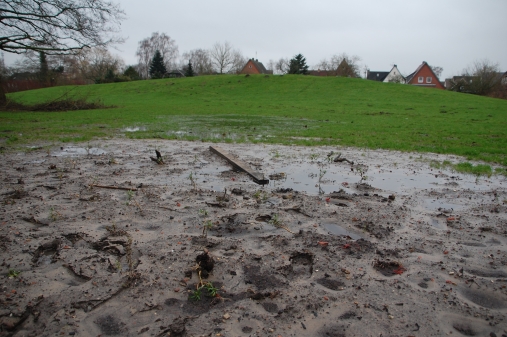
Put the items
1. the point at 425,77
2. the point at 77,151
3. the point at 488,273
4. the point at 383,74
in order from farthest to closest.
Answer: the point at 383,74, the point at 425,77, the point at 77,151, the point at 488,273

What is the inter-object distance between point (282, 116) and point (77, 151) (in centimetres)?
1400

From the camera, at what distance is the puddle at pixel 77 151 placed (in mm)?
7992

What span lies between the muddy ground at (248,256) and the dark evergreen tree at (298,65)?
60.1m

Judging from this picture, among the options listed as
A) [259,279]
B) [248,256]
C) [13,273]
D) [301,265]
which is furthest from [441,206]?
[13,273]

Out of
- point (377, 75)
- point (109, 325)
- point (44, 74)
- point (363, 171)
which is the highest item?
point (377, 75)

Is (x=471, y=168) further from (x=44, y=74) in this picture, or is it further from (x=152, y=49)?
(x=152, y=49)

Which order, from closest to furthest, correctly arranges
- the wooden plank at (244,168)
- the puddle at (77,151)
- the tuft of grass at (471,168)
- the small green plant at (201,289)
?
the small green plant at (201,289)
the wooden plank at (244,168)
the tuft of grass at (471,168)
the puddle at (77,151)

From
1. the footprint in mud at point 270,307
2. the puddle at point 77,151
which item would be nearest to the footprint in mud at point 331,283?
the footprint in mud at point 270,307

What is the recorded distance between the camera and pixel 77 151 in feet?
27.8

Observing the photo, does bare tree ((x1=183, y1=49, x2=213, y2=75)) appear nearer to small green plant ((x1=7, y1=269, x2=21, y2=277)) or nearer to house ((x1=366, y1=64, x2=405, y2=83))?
house ((x1=366, y1=64, x2=405, y2=83))

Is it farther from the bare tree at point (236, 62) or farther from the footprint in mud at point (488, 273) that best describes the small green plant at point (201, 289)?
the bare tree at point (236, 62)

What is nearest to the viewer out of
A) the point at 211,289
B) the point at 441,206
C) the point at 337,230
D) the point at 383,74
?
the point at 211,289

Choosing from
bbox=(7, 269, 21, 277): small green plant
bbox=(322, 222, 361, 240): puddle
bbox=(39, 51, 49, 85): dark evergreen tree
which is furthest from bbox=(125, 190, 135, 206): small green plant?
bbox=(39, 51, 49, 85): dark evergreen tree

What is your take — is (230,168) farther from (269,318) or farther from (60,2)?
(60,2)
